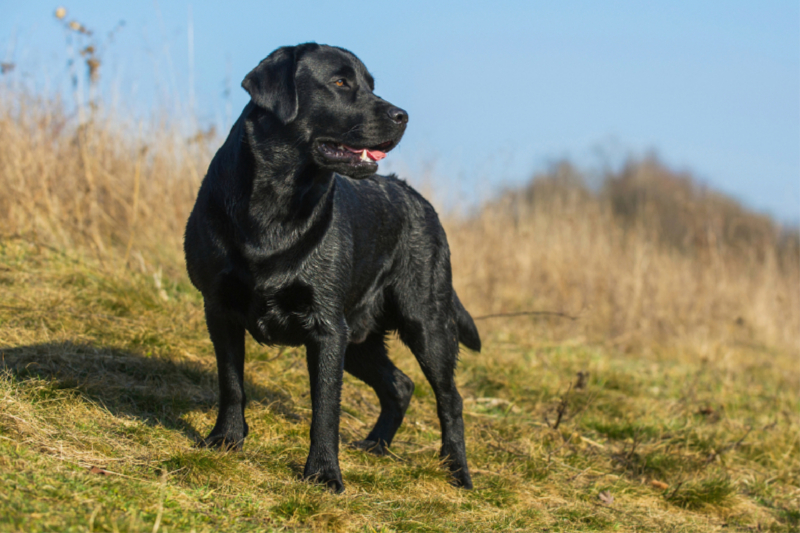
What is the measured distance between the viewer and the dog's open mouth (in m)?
2.94

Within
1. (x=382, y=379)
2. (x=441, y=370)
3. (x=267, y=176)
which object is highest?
(x=267, y=176)

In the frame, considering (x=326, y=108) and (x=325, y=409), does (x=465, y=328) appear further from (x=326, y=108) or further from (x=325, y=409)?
(x=326, y=108)

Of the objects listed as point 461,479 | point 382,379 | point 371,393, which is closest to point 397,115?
point 382,379

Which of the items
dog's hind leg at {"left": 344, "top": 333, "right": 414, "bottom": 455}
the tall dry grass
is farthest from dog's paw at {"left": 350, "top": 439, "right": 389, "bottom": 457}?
the tall dry grass

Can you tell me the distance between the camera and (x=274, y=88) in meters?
2.87

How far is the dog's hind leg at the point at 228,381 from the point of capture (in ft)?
9.89

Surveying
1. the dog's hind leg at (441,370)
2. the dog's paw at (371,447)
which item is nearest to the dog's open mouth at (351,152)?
the dog's hind leg at (441,370)

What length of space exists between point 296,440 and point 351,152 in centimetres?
144

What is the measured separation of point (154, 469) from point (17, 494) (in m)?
0.59

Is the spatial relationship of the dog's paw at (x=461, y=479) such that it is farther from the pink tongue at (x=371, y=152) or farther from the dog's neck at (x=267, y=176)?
the pink tongue at (x=371, y=152)

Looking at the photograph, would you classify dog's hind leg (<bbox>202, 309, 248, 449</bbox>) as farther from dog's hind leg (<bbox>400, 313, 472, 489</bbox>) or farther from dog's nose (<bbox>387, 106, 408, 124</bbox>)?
dog's nose (<bbox>387, 106, 408, 124</bbox>)

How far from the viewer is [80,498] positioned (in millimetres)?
2166

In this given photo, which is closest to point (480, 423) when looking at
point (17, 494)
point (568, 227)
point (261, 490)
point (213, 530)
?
point (261, 490)

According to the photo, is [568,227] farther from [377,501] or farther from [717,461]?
[377,501]
